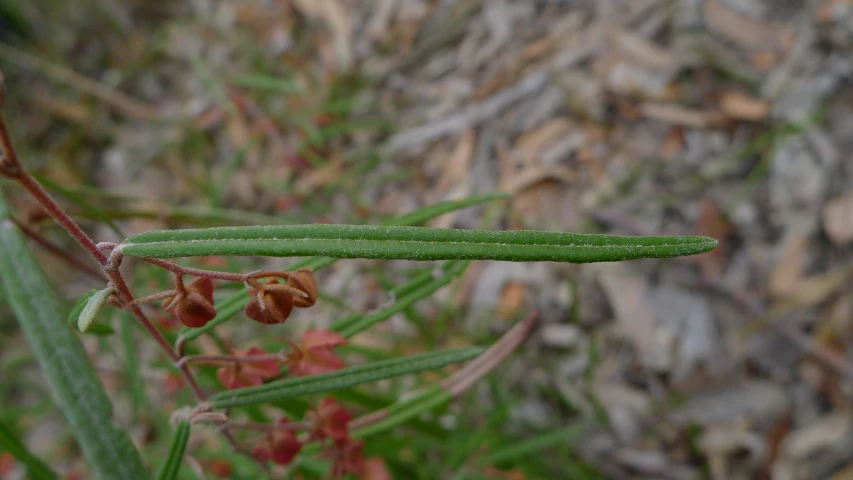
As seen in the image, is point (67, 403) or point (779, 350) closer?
point (67, 403)

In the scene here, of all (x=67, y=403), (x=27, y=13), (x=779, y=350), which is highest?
(x=27, y=13)

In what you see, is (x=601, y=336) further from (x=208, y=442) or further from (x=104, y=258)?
(x=104, y=258)

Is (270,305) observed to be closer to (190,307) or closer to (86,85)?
(190,307)

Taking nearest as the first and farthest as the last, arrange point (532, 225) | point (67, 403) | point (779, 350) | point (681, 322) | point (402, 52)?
1. point (67, 403)
2. point (779, 350)
3. point (681, 322)
4. point (532, 225)
5. point (402, 52)

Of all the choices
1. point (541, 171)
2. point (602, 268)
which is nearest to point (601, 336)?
point (602, 268)

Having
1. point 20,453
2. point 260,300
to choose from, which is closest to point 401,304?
point 260,300

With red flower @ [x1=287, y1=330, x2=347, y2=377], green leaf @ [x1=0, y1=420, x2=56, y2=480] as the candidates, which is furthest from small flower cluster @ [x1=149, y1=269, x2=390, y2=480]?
green leaf @ [x1=0, y1=420, x2=56, y2=480]

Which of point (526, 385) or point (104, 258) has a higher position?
point (526, 385)

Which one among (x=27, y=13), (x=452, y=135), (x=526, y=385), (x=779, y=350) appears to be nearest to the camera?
(x=779, y=350)
